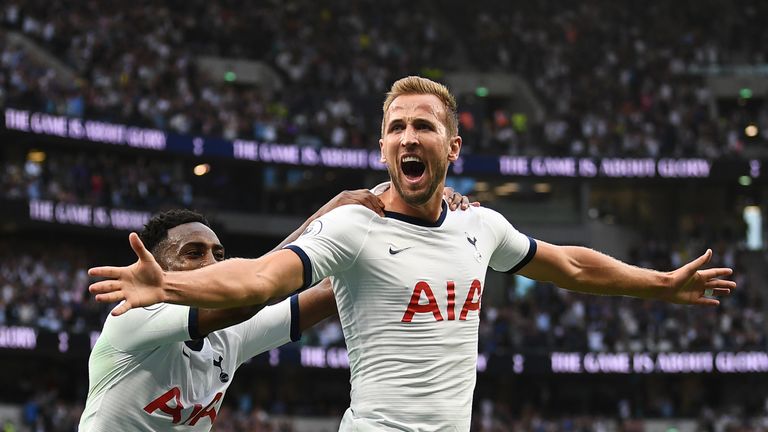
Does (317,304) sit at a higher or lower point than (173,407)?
higher

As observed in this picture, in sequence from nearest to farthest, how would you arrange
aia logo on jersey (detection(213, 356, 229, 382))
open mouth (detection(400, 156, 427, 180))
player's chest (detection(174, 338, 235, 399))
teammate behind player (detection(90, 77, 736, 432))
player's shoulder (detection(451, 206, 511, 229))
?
teammate behind player (detection(90, 77, 736, 432))
open mouth (detection(400, 156, 427, 180))
player's shoulder (detection(451, 206, 511, 229))
player's chest (detection(174, 338, 235, 399))
aia logo on jersey (detection(213, 356, 229, 382))

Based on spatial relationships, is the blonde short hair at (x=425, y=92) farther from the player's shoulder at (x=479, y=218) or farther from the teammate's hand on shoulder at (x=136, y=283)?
the teammate's hand on shoulder at (x=136, y=283)

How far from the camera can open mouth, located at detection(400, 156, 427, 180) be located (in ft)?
17.3

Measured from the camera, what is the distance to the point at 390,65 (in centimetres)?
4241

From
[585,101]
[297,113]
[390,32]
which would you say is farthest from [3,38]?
[585,101]

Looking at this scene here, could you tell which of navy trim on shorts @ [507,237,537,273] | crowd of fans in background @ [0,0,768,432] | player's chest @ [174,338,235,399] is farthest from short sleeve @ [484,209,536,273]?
crowd of fans in background @ [0,0,768,432]

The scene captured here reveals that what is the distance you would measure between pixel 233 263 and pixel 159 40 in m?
34.5

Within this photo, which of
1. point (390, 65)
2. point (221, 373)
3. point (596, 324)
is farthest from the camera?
point (390, 65)

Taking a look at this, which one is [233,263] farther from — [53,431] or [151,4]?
[151,4]

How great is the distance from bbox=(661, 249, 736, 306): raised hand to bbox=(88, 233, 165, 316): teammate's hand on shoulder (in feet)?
8.93

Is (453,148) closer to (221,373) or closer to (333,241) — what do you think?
(333,241)

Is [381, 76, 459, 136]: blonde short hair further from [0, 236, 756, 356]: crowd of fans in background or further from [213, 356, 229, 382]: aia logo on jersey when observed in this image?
[0, 236, 756, 356]: crowd of fans in background

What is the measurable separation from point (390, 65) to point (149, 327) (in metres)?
37.0

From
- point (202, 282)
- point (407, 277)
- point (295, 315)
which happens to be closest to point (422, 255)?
point (407, 277)
